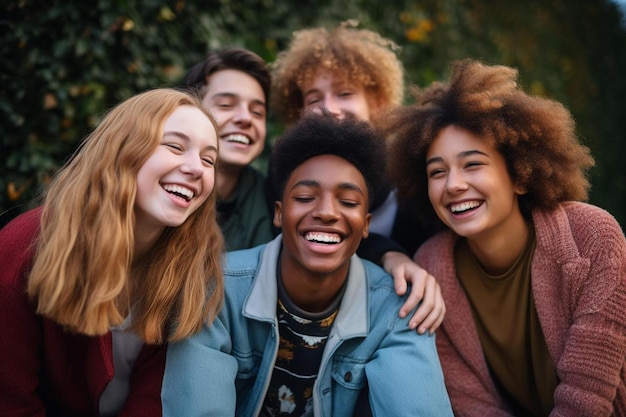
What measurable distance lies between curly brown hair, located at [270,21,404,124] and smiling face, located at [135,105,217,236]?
1.31 metres

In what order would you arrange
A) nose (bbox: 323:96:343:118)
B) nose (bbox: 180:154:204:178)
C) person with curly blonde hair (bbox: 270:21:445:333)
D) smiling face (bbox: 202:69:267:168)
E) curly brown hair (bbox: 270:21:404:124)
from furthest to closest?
curly brown hair (bbox: 270:21:404:124) < nose (bbox: 323:96:343:118) < smiling face (bbox: 202:69:267:168) < person with curly blonde hair (bbox: 270:21:445:333) < nose (bbox: 180:154:204:178)

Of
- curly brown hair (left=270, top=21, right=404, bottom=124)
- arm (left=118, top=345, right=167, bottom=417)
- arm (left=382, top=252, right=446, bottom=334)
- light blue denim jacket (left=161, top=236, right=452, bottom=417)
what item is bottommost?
arm (left=118, top=345, right=167, bottom=417)

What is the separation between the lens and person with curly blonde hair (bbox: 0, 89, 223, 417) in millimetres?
2123

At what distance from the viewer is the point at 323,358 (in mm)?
2430

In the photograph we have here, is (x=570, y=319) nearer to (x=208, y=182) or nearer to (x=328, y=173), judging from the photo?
(x=328, y=173)

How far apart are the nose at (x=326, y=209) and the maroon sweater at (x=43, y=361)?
2.95 feet

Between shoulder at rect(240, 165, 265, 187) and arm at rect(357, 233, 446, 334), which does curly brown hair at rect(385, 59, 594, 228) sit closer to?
arm at rect(357, 233, 446, 334)

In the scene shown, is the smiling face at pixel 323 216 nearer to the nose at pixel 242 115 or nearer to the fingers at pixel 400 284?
the fingers at pixel 400 284

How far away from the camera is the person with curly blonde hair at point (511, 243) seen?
2.39m

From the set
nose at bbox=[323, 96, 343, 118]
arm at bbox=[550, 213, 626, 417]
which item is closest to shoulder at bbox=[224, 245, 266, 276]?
nose at bbox=[323, 96, 343, 118]

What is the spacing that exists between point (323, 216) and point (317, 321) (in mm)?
492

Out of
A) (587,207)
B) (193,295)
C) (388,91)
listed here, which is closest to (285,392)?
(193,295)

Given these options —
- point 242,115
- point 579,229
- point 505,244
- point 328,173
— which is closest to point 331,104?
point 242,115

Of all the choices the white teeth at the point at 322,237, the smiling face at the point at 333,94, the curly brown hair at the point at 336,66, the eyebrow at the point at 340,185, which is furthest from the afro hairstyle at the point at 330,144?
the curly brown hair at the point at 336,66
